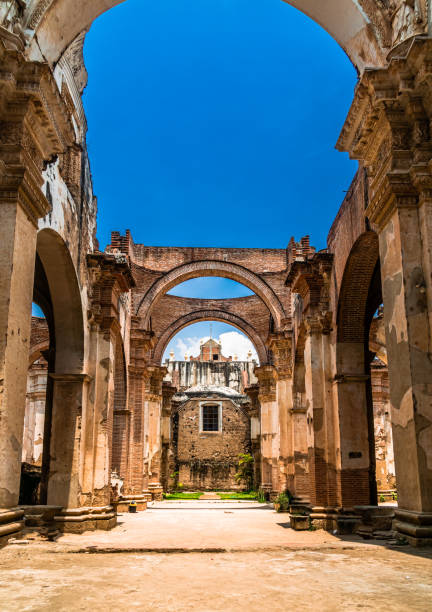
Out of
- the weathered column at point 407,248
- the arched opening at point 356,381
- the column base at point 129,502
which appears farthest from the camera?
the column base at point 129,502

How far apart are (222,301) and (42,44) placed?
2031 centimetres

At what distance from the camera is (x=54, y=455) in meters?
10.6

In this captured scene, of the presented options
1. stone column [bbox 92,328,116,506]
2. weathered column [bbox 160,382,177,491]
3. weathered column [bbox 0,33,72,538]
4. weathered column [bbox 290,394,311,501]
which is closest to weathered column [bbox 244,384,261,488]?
weathered column [bbox 160,382,177,491]

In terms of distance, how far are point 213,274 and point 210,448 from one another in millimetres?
17053

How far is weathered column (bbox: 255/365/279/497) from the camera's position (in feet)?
74.6

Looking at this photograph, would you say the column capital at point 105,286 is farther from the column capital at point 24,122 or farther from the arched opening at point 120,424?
the column capital at point 24,122

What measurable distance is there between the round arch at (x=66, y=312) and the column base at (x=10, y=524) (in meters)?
5.12

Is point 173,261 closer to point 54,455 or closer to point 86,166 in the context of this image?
point 86,166

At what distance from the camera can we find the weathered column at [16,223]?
19.0 feet

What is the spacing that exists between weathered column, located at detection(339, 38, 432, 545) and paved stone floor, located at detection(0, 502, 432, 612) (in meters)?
0.71

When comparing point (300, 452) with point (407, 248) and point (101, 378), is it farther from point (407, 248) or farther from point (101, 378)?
point (407, 248)

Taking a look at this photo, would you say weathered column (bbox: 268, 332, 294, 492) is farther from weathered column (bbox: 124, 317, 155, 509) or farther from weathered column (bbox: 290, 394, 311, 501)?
weathered column (bbox: 124, 317, 155, 509)

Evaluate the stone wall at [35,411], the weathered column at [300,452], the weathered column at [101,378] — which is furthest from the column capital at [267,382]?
the weathered column at [101,378]

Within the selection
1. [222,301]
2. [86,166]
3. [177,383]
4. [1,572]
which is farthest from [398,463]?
[177,383]
